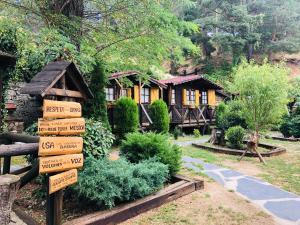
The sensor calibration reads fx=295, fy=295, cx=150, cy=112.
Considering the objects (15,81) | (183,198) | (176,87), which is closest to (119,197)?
(183,198)

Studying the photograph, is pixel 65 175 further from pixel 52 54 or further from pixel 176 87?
pixel 176 87

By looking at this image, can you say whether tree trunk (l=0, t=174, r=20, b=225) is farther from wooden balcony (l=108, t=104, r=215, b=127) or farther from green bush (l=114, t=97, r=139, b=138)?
wooden balcony (l=108, t=104, r=215, b=127)

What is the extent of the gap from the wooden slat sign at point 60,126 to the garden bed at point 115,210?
1.50 metres

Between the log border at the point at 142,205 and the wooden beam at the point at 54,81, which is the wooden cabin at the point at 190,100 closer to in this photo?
the log border at the point at 142,205

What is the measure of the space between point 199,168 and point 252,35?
26476 millimetres

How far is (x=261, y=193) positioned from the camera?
258 inches

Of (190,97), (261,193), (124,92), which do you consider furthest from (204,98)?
(261,193)

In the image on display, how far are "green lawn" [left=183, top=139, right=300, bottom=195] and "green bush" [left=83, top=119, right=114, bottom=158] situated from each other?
4324 millimetres

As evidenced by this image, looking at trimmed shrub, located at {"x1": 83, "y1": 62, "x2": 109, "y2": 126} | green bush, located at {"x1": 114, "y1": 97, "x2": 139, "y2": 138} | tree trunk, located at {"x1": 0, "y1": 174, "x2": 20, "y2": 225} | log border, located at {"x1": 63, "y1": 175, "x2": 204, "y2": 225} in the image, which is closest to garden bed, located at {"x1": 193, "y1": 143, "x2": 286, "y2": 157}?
green bush, located at {"x1": 114, "y1": 97, "x2": 139, "y2": 138}

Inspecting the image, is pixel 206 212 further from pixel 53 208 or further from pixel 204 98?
pixel 204 98

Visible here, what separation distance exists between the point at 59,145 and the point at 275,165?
790cm

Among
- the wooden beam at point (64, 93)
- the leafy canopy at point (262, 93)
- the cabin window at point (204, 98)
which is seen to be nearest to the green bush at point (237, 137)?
the leafy canopy at point (262, 93)

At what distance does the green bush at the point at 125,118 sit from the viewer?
1348 cm

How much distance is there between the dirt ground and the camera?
500 cm
